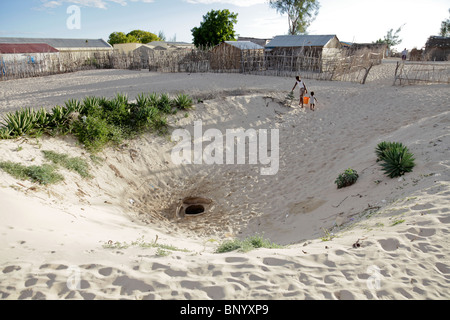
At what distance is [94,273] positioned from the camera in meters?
2.90

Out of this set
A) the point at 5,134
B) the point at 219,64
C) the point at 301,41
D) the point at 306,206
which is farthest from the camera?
the point at 301,41

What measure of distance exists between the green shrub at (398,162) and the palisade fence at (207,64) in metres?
11.2

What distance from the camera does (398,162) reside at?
5273 millimetres

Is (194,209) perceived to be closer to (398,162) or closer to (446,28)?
(398,162)

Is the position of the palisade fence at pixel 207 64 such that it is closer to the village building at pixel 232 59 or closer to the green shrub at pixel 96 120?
the village building at pixel 232 59

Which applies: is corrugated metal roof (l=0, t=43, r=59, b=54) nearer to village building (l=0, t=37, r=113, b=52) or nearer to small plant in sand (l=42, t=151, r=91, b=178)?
village building (l=0, t=37, r=113, b=52)

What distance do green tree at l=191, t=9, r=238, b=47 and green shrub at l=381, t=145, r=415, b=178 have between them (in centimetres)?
2601

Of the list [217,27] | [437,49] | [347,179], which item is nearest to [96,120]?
[347,179]

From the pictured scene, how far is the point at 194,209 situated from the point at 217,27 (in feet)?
85.3

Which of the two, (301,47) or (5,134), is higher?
(301,47)

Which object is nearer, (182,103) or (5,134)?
(5,134)

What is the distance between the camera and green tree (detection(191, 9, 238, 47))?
2839cm

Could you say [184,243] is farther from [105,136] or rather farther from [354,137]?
[354,137]

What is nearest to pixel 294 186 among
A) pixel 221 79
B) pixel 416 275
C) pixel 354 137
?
pixel 354 137
